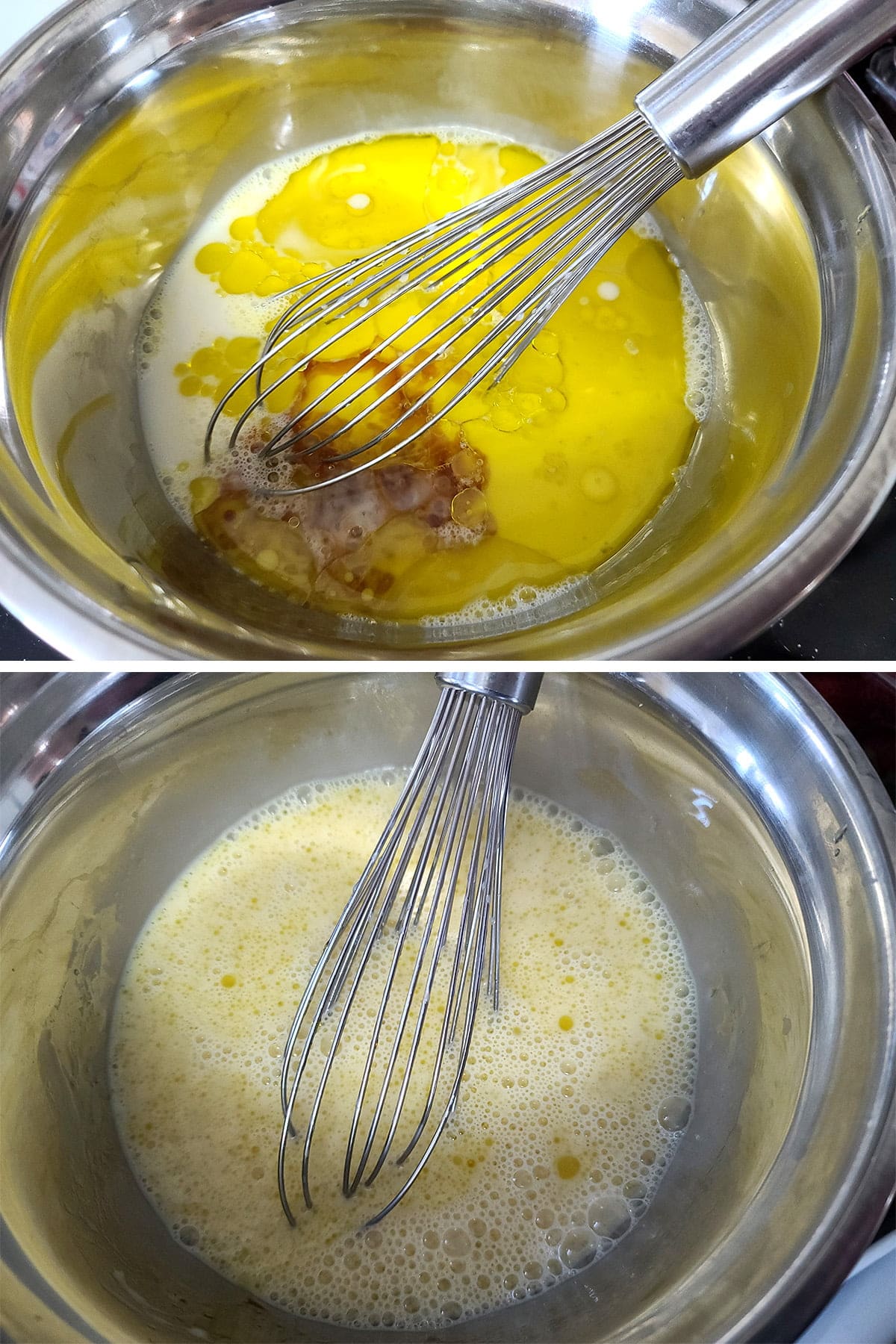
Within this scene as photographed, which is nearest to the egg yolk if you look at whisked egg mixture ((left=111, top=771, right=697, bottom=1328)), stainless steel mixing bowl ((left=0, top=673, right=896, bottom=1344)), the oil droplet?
the oil droplet

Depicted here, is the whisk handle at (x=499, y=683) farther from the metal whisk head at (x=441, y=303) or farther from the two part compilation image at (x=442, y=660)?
the metal whisk head at (x=441, y=303)

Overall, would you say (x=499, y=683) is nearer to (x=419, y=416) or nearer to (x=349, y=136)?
(x=419, y=416)

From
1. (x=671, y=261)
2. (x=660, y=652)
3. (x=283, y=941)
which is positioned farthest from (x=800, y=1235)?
(x=671, y=261)

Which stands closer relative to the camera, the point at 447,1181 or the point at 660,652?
the point at 660,652

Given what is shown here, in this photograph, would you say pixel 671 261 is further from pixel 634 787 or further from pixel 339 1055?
pixel 339 1055

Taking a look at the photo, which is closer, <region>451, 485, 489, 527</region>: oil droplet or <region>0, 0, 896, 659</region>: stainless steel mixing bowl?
<region>0, 0, 896, 659</region>: stainless steel mixing bowl

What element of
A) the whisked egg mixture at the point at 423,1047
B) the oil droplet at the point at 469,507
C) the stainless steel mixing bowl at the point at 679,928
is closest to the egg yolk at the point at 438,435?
the oil droplet at the point at 469,507

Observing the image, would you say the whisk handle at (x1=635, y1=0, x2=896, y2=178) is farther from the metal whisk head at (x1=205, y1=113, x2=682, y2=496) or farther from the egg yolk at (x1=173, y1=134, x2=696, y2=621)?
the egg yolk at (x1=173, y1=134, x2=696, y2=621)
